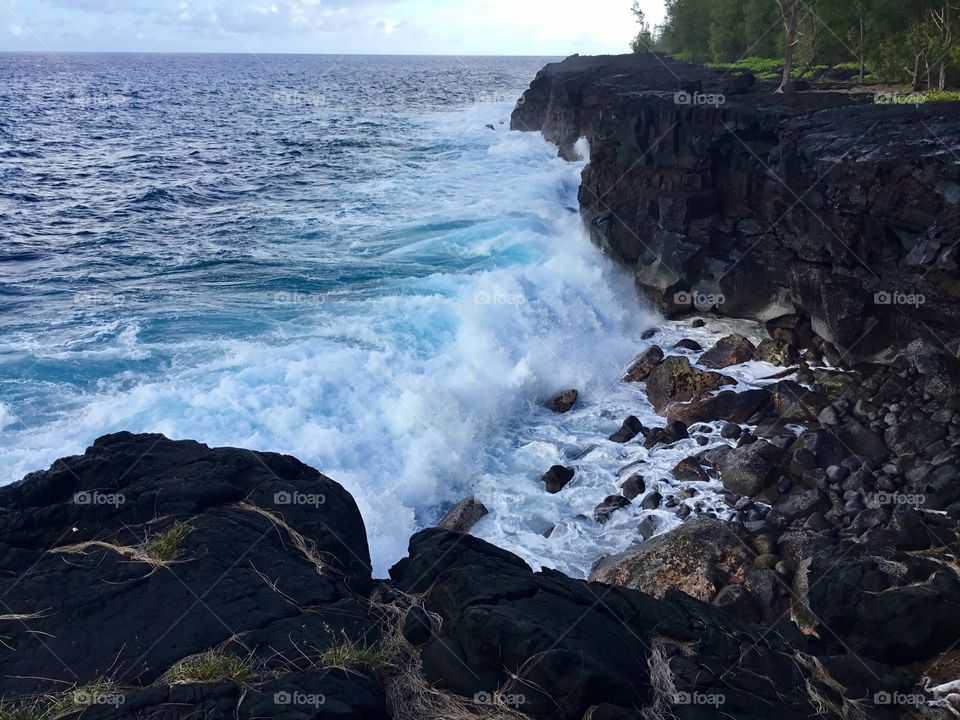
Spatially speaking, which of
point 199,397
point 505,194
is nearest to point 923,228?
point 199,397

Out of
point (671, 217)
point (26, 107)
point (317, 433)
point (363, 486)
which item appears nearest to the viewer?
point (363, 486)

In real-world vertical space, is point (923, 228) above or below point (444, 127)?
below

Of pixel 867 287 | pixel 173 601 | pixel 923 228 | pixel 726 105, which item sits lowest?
pixel 173 601

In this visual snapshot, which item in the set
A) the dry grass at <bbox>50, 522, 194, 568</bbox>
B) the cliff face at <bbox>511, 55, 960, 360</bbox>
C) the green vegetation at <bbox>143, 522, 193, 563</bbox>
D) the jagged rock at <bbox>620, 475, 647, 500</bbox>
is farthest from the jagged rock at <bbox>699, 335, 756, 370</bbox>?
the dry grass at <bbox>50, 522, 194, 568</bbox>

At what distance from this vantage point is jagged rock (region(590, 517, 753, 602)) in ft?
37.1

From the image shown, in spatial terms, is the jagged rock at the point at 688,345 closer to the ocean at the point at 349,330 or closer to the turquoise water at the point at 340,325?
the ocean at the point at 349,330

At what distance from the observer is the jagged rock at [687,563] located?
37.1 ft

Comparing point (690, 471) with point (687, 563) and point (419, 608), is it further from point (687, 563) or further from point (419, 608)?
point (419, 608)

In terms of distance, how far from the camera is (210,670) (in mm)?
5332

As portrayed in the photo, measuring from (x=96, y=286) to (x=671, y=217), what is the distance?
59.0 ft

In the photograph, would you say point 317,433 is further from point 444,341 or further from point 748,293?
point 748,293

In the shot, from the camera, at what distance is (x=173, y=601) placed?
6066 millimetres

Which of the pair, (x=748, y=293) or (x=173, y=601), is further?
(x=748, y=293)

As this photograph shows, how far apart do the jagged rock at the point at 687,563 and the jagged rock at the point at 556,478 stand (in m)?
2.79
